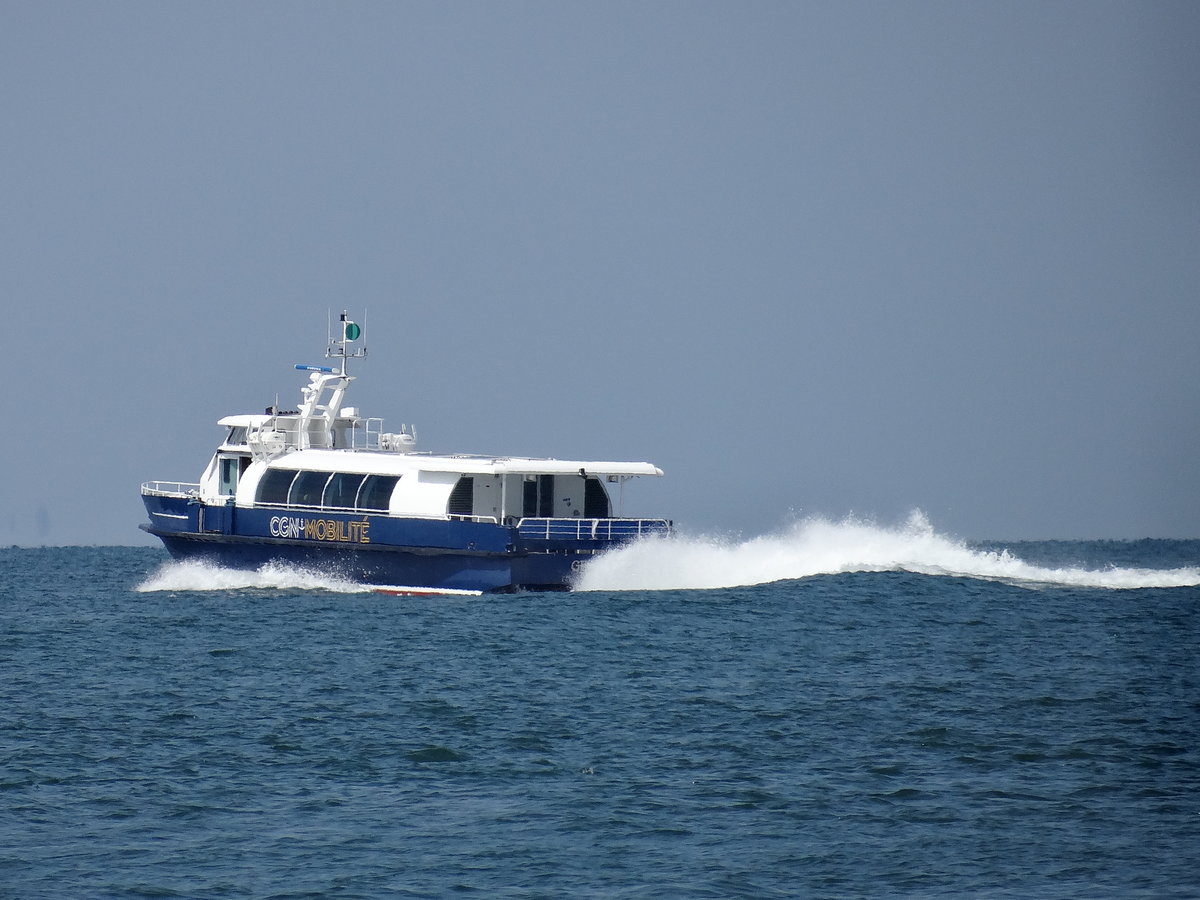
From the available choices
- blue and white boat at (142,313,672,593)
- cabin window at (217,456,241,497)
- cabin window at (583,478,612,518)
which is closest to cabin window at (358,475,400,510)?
blue and white boat at (142,313,672,593)

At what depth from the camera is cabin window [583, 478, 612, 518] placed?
126ft

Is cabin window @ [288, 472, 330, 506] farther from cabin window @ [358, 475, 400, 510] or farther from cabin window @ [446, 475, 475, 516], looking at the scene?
cabin window @ [446, 475, 475, 516]

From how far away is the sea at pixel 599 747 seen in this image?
596 inches

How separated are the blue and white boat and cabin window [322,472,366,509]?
0.08ft

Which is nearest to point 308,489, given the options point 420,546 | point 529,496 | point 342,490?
point 342,490

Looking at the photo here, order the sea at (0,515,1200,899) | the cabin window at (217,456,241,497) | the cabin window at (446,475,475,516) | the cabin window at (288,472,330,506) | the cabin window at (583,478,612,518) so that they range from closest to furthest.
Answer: the sea at (0,515,1200,899) → the cabin window at (446,475,475,516) → the cabin window at (288,472,330,506) → the cabin window at (583,478,612,518) → the cabin window at (217,456,241,497)

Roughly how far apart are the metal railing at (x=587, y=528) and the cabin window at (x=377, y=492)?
3764 mm

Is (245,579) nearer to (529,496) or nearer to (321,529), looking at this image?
(321,529)

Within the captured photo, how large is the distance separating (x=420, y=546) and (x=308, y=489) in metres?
3.98

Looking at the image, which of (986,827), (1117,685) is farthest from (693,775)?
(1117,685)

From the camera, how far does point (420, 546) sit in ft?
119

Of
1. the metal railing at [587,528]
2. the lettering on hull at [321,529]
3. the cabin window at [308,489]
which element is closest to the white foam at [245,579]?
the lettering on hull at [321,529]

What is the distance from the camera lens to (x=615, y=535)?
36406mm

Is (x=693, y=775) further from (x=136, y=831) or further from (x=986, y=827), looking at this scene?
(x=136, y=831)
